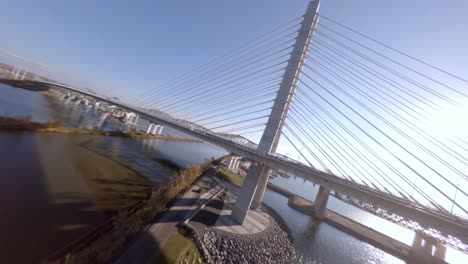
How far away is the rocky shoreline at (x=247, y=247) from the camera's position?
15.8 metres

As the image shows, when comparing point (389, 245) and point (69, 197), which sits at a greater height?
point (389, 245)

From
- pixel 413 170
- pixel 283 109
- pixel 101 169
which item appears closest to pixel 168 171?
pixel 101 169

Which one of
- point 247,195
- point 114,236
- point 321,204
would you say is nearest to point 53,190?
point 114,236

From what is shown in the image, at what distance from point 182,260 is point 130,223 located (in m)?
4.73

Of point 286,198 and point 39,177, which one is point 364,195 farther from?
point 286,198

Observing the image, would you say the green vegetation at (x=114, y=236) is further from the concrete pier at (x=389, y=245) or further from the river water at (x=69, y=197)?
the concrete pier at (x=389, y=245)

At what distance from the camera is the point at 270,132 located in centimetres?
2214

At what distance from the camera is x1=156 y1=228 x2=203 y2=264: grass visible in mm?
12867

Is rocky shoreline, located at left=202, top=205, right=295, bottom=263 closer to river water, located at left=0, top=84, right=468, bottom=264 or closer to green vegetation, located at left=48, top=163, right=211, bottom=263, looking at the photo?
green vegetation, located at left=48, top=163, right=211, bottom=263

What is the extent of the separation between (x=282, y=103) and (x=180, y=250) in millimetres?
16590

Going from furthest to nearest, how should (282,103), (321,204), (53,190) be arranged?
(321,204) → (282,103) → (53,190)

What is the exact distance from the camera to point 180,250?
1396 centimetres

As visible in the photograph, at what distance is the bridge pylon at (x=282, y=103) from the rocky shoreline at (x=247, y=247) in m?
3.16

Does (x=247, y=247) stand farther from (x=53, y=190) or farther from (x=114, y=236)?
(x=53, y=190)
